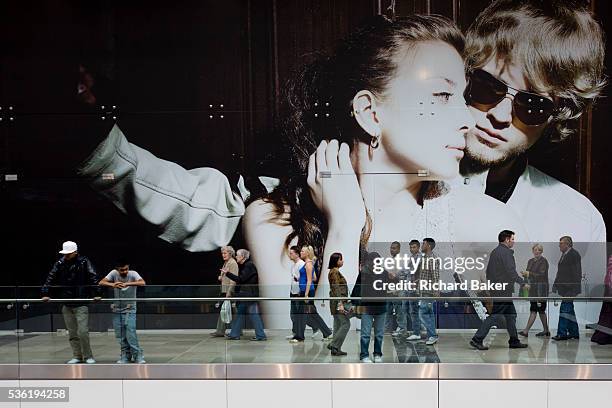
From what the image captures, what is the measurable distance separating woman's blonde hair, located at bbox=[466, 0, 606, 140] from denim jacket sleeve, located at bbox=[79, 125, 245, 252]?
503 centimetres

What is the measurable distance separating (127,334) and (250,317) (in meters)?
1.43

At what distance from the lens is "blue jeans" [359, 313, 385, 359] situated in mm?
7613

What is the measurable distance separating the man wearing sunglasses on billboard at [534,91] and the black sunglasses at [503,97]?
0.05ft

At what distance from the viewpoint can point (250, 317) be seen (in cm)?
769

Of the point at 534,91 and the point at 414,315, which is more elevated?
the point at 534,91

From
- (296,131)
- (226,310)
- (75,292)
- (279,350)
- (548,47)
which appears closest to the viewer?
(279,350)

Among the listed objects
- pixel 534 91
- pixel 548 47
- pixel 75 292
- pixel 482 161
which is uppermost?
pixel 548 47

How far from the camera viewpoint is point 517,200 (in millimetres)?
11711
